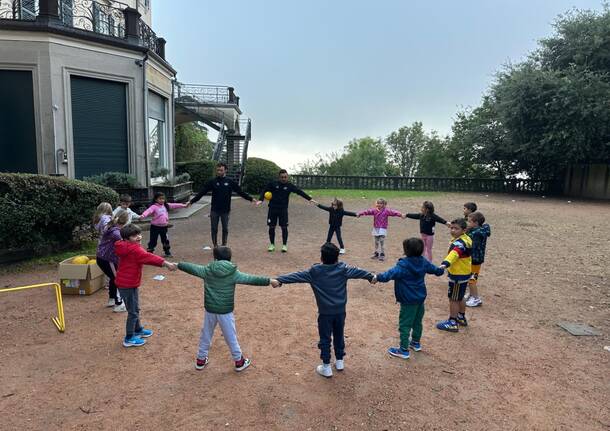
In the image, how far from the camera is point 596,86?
23.2 metres

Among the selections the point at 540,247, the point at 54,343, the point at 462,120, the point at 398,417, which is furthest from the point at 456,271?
the point at 462,120

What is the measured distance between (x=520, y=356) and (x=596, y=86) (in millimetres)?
24494

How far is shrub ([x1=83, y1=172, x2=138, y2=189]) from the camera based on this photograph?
1263cm

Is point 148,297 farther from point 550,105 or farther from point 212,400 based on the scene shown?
point 550,105

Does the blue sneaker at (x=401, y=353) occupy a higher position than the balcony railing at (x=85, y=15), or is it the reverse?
the balcony railing at (x=85, y=15)

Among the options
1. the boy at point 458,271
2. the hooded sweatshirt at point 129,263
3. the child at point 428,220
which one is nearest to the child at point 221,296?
the hooded sweatshirt at point 129,263

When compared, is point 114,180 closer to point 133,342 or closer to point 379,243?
point 379,243

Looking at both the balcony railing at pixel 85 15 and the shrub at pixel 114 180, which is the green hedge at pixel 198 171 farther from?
the shrub at pixel 114 180

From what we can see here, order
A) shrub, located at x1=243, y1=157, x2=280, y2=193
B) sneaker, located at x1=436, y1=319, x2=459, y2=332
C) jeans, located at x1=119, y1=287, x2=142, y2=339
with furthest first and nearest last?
shrub, located at x1=243, y1=157, x2=280, y2=193 < sneaker, located at x1=436, y1=319, x2=459, y2=332 < jeans, located at x1=119, y1=287, x2=142, y2=339

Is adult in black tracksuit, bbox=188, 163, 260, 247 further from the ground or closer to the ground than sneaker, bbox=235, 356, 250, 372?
further from the ground

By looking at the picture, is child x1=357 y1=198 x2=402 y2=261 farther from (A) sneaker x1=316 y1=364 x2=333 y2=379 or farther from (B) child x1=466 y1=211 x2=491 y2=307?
(A) sneaker x1=316 y1=364 x2=333 y2=379

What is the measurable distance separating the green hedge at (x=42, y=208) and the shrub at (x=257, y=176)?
1276cm

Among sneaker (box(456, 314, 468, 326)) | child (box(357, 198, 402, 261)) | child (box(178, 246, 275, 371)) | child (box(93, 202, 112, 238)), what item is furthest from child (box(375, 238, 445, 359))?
child (box(357, 198, 402, 261))

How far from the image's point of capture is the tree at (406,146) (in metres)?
46.8
